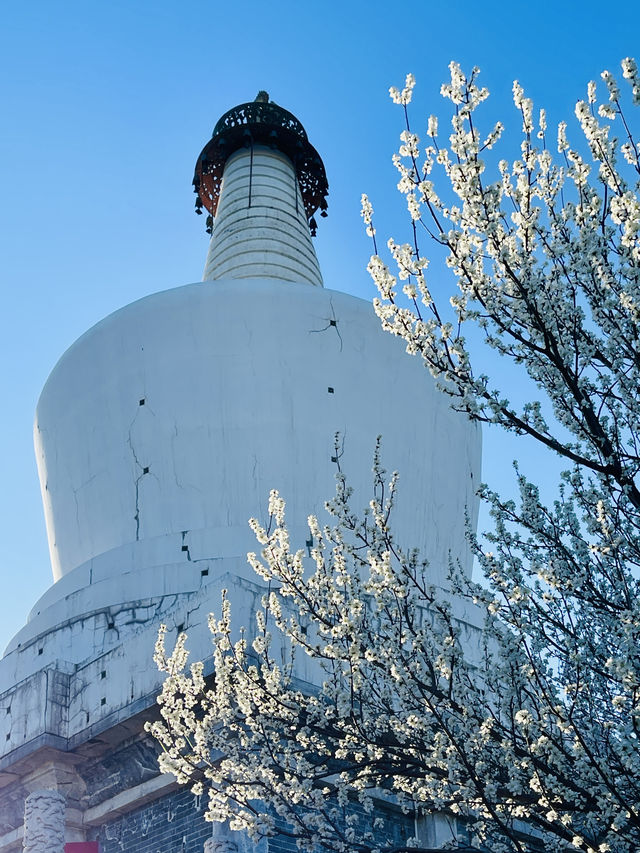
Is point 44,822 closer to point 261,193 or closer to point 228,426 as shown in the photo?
point 228,426

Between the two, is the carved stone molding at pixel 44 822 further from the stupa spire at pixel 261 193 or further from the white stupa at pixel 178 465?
the stupa spire at pixel 261 193

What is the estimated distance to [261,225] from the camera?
58.7 feet

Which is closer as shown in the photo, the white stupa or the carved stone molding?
the carved stone molding

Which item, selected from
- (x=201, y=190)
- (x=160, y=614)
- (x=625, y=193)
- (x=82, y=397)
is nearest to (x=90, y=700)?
(x=160, y=614)

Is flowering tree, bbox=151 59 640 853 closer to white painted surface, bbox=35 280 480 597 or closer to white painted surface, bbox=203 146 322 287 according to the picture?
white painted surface, bbox=35 280 480 597

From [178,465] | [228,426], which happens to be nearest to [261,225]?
[228,426]

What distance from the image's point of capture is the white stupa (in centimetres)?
1052

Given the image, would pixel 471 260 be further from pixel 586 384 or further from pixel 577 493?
pixel 577 493

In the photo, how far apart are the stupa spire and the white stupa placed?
132 inches

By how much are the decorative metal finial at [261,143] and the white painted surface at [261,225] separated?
27 cm

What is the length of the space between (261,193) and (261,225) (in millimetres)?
1187

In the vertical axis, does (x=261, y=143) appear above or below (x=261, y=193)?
above

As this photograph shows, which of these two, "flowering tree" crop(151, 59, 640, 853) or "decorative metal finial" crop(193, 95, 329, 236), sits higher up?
"decorative metal finial" crop(193, 95, 329, 236)

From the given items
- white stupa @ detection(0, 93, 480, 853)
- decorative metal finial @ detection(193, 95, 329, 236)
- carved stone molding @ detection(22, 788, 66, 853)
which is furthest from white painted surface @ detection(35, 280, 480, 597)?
decorative metal finial @ detection(193, 95, 329, 236)
